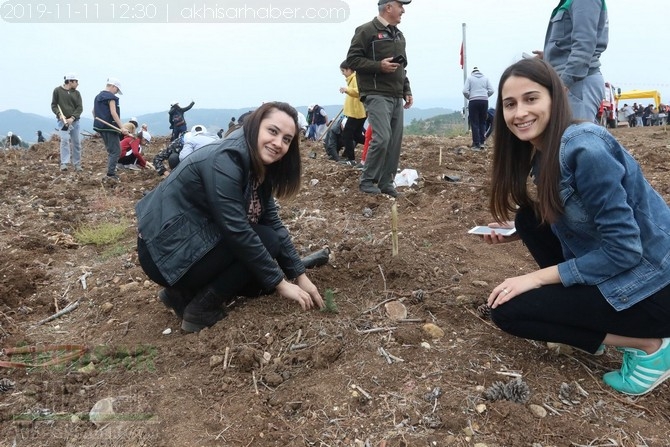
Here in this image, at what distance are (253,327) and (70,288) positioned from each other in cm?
178

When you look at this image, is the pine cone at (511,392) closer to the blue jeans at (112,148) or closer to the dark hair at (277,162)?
the dark hair at (277,162)

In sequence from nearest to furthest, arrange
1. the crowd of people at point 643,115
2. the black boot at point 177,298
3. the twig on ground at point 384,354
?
the twig on ground at point 384,354
the black boot at point 177,298
the crowd of people at point 643,115

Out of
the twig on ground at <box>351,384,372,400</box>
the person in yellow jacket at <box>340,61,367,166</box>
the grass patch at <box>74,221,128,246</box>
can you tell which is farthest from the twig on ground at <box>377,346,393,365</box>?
the person in yellow jacket at <box>340,61,367,166</box>

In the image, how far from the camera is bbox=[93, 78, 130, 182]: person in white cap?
8.02 metres

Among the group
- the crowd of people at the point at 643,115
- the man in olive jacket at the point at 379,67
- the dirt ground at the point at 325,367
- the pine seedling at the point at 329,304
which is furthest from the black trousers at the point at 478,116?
the crowd of people at the point at 643,115

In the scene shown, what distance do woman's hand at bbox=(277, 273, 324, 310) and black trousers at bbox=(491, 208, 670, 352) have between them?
0.92 meters

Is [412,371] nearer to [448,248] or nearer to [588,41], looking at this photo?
[448,248]

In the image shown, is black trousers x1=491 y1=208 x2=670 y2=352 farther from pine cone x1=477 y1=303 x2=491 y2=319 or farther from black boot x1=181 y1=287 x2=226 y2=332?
black boot x1=181 y1=287 x2=226 y2=332

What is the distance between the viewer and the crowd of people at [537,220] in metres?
1.81

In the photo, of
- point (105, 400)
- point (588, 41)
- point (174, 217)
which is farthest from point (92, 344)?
point (588, 41)

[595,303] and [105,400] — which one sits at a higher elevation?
[595,303]

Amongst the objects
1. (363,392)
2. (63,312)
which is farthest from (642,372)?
(63,312)

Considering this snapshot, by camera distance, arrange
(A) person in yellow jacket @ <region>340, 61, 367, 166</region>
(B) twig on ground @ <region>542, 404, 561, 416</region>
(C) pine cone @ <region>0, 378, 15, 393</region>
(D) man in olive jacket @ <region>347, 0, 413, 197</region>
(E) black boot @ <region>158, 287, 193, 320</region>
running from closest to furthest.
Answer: (B) twig on ground @ <region>542, 404, 561, 416</region>
(C) pine cone @ <region>0, 378, 15, 393</region>
(E) black boot @ <region>158, 287, 193, 320</region>
(D) man in olive jacket @ <region>347, 0, 413, 197</region>
(A) person in yellow jacket @ <region>340, 61, 367, 166</region>

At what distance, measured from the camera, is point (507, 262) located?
3371 mm
